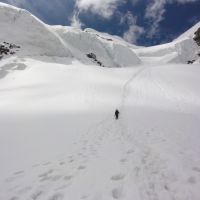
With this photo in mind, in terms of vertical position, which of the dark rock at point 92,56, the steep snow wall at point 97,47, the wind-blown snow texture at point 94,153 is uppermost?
the steep snow wall at point 97,47

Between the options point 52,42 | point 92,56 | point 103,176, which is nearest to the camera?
point 103,176

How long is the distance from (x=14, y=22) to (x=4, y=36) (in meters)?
9.75

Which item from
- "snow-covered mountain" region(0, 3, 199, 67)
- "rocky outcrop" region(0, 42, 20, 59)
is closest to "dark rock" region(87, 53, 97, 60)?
"snow-covered mountain" region(0, 3, 199, 67)

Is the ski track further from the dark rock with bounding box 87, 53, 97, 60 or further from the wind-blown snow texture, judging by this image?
the dark rock with bounding box 87, 53, 97, 60

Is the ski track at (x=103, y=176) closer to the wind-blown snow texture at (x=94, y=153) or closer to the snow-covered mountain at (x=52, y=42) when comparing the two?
the wind-blown snow texture at (x=94, y=153)

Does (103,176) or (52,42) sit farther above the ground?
(52,42)

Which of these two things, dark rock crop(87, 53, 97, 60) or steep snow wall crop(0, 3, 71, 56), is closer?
steep snow wall crop(0, 3, 71, 56)

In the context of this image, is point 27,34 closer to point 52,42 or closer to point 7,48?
point 52,42

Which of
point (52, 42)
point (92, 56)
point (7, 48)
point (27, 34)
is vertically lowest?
point (7, 48)

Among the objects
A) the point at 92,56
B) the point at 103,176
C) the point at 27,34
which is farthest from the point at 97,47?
the point at 103,176

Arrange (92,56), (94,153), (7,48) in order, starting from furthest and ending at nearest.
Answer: (92,56), (7,48), (94,153)

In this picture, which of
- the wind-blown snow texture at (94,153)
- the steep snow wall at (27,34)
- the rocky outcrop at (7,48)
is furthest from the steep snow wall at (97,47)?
the wind-blown snow texture at (94,153)

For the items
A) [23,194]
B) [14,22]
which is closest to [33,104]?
[23,194]

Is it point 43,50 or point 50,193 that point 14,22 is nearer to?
point 43,50
